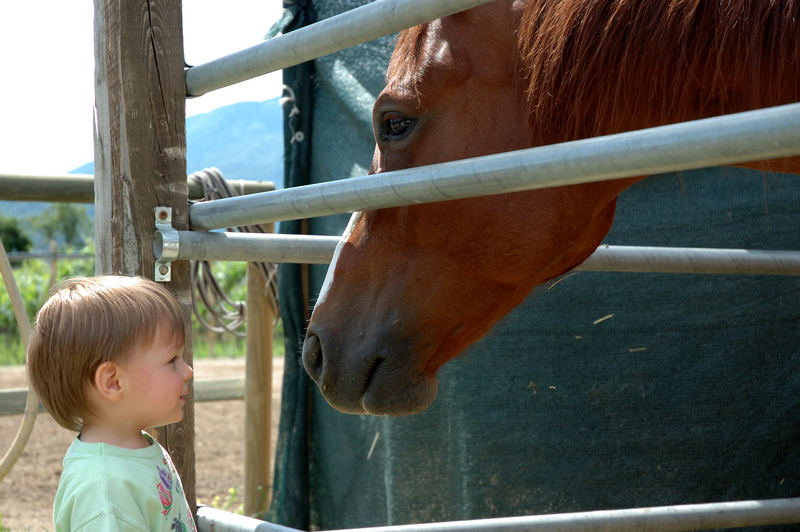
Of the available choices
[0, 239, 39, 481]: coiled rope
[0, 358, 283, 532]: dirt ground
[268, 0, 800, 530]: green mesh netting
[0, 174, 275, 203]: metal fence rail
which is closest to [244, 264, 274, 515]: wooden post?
[0, 358, 283, 532]: dirt ground

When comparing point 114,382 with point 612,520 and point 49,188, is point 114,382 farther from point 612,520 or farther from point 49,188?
point 49,188

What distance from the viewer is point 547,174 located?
0.88 metres

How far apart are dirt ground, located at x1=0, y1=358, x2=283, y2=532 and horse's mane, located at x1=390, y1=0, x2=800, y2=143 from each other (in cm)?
256

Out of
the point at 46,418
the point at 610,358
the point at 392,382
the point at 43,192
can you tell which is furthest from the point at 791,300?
the point at 46,418

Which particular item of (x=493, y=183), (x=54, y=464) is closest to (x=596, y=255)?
(x=493, y=183)

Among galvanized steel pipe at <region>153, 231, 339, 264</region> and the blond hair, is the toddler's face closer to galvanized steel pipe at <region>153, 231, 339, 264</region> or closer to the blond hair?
the blond hair

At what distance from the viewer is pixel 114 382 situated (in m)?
1.12

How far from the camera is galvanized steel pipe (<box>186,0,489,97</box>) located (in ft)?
3.59

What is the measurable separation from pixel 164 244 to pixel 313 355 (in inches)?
13.2

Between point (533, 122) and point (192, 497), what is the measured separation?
0.91 metres

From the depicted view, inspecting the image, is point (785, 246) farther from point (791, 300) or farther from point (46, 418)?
point (46, 418)

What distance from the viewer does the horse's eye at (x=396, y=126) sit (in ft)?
4.85

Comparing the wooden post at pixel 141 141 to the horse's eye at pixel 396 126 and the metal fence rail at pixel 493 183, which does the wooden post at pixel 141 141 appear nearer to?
the metal fence rail at pixel 493 183

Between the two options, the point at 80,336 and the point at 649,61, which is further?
the point at 649,61
